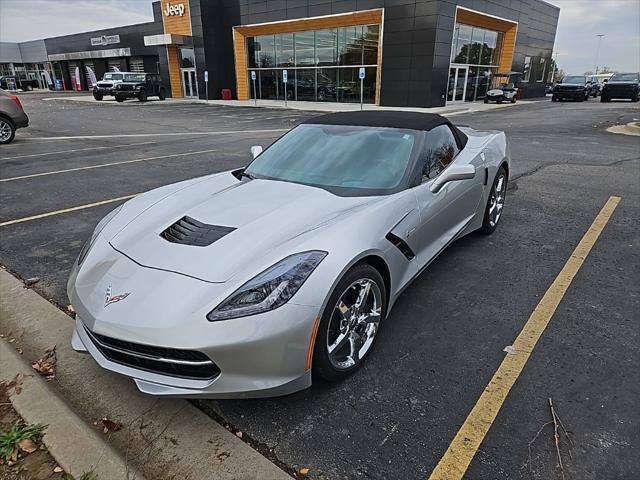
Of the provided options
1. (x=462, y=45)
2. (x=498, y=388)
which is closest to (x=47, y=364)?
(x=498, y=388)

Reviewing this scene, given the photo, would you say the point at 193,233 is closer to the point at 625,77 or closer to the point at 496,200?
the point at 496,200

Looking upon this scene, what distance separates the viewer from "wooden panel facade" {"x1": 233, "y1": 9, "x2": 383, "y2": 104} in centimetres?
2625

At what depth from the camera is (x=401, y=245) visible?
270cm

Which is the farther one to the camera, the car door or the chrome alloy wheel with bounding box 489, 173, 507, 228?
the chrome alloy wheel with bounding box 489, 173, 507, 228

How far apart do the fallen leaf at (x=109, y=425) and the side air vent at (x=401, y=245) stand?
175 centimetres

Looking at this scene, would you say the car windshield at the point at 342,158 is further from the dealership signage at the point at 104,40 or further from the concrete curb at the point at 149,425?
the dealership signage at the point at 104,40

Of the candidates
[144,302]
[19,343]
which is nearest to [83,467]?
[144,302]

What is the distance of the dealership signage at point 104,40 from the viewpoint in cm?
4384

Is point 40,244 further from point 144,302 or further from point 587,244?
point 587,244

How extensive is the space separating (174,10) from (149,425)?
40689 millimetres

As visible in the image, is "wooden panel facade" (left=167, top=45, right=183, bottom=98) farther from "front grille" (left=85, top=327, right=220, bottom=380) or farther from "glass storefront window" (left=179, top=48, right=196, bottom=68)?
"front grille" (left=85, top=327, right=220, bottom=380)

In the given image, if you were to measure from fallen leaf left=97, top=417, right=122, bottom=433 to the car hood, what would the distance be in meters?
0.81

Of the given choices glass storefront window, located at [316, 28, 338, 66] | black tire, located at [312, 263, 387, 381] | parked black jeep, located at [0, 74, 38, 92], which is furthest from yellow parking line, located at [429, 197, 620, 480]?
parked black jeep, located at [0, 74, 38, 92]

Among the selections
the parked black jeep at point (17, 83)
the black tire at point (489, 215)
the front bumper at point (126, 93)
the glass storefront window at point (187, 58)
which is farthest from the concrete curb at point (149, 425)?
the parked black jeep at point (17, 83)
